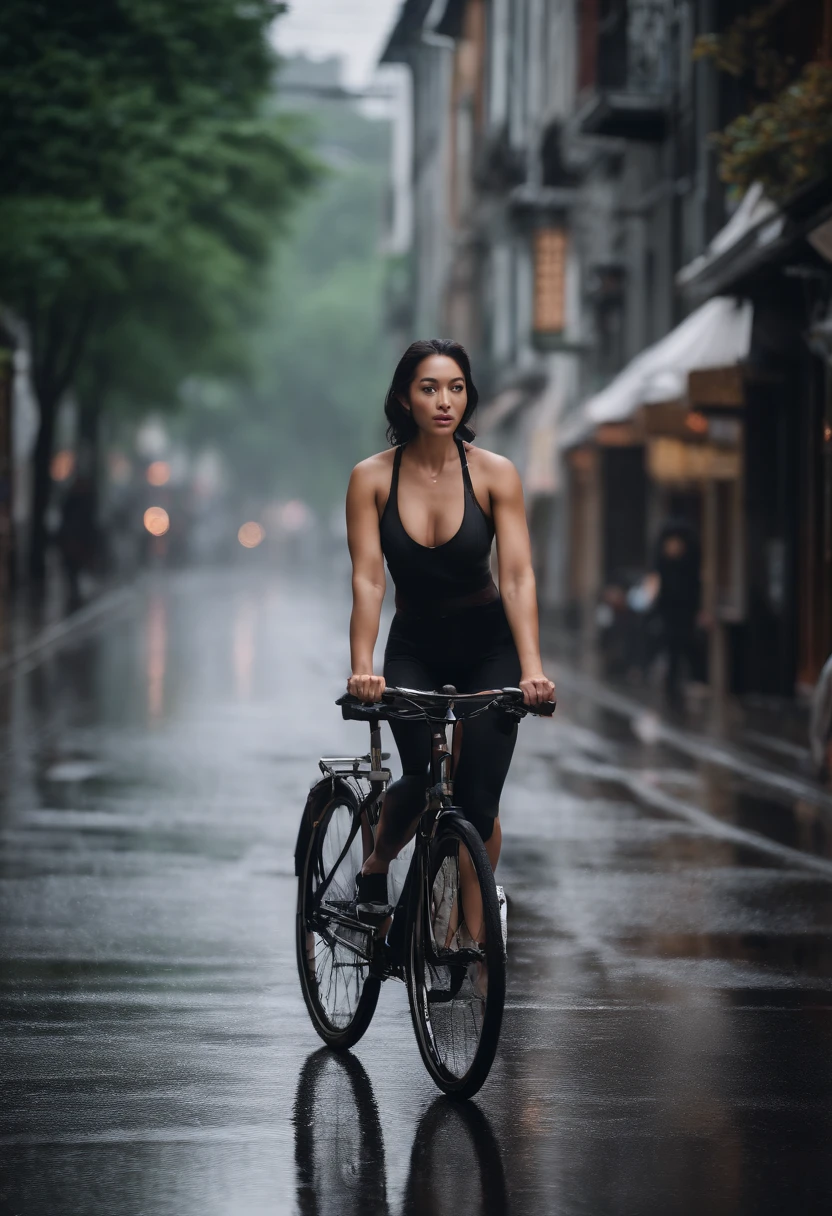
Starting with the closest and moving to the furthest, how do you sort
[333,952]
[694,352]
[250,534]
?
[333,952] < [694,352] < [250,534]

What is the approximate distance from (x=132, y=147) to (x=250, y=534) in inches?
Result: 3462

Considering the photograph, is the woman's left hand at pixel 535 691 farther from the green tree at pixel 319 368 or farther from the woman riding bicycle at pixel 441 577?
the green tree at pixel 319 368

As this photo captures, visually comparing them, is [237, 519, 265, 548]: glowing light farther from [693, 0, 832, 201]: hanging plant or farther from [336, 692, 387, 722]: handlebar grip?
[336, 692, 387, 722]: handlebar grip

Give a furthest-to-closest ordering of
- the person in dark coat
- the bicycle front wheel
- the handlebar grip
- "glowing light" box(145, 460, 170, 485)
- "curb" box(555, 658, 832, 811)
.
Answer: "glowing light" box(145, 460, 170, 485), the person in dark coat, "curb" box(555, 658, 832, 811), the handlebar grip, the bicycle front wheel

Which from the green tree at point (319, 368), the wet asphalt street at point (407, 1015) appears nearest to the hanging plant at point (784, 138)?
the wet asphalt street at point (407, 1015)

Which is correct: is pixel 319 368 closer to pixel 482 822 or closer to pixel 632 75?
pixel 632 75

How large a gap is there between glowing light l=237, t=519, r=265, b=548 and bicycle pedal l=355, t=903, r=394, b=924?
10444 cm

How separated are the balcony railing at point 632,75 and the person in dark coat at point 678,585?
752 centimetres

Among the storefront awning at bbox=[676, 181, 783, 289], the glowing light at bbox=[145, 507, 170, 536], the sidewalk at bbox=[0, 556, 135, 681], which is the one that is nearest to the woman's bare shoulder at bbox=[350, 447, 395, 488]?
the storefront awning at bbox=[676, 181, 783, 289]

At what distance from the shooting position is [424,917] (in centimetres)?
583

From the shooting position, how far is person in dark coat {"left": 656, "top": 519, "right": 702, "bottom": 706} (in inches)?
831

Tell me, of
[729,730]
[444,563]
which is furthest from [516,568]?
[729,730]

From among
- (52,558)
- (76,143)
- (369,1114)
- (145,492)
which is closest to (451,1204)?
(369,1114)

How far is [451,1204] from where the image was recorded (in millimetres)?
4785
